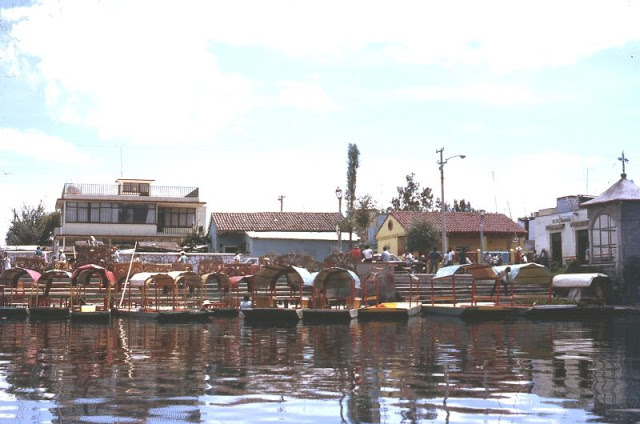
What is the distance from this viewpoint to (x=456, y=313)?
3091cm

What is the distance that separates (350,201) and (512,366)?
41027 mm

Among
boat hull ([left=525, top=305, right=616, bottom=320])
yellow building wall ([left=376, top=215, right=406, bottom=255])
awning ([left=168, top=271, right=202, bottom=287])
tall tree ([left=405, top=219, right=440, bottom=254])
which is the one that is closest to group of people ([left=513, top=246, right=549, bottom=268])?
boat hull ([left=525, top=305, right=616, bottom=320])

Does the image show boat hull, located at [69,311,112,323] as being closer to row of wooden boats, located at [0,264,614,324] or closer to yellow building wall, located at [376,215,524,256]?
row of wooden boats, located at [0,264,614,324]

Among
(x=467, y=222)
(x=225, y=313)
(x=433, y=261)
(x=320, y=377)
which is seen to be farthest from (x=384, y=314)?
(x=467, y=222)

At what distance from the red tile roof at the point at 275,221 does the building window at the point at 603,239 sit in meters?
25.5

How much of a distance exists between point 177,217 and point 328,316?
38.0 m

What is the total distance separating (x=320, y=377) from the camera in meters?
13.5

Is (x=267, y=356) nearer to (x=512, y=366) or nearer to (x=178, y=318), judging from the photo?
(x=512, y=366)

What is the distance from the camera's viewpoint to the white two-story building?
61.6m

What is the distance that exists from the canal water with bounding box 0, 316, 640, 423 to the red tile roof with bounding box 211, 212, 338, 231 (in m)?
35.8

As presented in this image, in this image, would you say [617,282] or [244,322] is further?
[617,282]

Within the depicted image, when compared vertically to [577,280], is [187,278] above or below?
above

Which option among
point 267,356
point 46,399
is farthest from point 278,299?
point 46,399

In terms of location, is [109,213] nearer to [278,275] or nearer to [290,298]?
[278,275]
